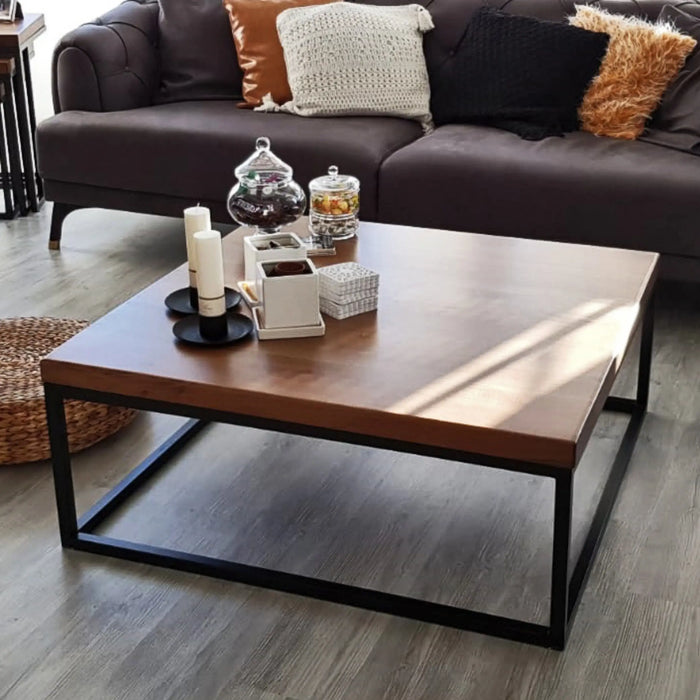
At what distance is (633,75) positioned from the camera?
3625 mm

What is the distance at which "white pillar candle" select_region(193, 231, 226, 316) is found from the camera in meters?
2.18

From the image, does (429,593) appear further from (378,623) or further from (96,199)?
(96,199)

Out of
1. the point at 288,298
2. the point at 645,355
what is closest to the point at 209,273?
the point at 288,298

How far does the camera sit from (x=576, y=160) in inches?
134

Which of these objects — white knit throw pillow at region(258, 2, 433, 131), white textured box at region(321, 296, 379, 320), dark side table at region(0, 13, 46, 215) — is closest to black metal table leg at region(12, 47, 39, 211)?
dark side table at region(0, 13, 46, 215)

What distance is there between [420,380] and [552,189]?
4.72 ft

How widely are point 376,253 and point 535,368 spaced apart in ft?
2.28

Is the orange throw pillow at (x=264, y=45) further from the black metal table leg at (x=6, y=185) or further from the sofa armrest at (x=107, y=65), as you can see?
the black metal table leg at (x=6, y=185)

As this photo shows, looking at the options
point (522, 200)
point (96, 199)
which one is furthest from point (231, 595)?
point (96, 199)

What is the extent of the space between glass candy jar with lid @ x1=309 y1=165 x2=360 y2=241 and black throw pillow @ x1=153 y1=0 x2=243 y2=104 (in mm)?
1418

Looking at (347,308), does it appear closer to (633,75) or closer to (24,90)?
(633,75)

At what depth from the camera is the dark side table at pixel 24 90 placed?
405 centimetres

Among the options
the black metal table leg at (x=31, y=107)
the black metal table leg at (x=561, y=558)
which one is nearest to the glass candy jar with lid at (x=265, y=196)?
the black metal table leg at (x=561, y=558)

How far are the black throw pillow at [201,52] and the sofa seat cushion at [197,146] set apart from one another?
18cm
